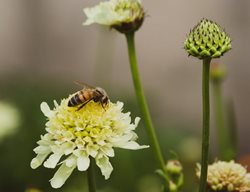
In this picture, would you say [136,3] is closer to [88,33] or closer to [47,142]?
[47,142]

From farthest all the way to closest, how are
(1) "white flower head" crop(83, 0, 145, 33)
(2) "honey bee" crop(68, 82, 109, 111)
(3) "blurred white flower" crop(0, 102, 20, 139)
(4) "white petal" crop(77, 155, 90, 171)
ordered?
(3) "blurred white flower" crop(0, 102, 20, 139) < (1) "white flower head" crop(83, 0, 145, 33) < (2) "honey bee" crop(68, 82, 109, 111) < (4) "white petal" crop(77, 155, 90, 171)

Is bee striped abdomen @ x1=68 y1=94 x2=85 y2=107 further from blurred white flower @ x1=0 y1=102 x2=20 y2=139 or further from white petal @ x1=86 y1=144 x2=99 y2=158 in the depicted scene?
blurred white flower @ x1=0 y1=102 x2=20 y2=139

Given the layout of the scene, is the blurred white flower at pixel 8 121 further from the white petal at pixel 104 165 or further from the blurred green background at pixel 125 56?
the white petal at pixel 104 165

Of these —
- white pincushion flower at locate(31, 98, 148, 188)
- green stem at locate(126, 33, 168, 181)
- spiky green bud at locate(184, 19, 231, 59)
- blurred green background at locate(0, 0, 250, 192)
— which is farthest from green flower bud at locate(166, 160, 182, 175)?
blurred green background at locate(0, 0, 250, 192)

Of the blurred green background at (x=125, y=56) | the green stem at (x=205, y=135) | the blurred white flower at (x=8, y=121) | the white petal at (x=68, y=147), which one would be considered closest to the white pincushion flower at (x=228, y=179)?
the green stem at (x=205, y=135)

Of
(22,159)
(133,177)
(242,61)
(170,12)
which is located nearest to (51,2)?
(170,12)

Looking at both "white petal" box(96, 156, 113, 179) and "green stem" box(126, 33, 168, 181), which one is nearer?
"white petal" box(96, 156, 113, 179)
